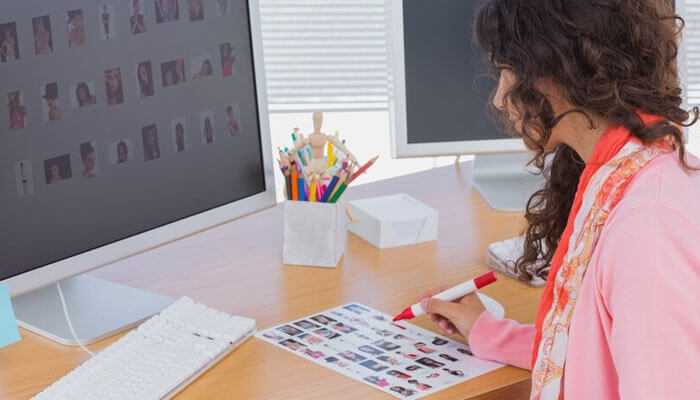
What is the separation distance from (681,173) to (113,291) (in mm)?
805

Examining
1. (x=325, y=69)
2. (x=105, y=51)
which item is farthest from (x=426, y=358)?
(x=325, y=69)

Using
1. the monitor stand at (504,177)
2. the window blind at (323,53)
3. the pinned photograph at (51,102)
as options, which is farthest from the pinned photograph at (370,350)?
the window blind at (323,53)

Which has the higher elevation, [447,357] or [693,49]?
[693,49]

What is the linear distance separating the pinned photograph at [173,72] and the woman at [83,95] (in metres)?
0.12

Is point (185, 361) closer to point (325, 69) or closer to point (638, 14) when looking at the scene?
point (638, 14)

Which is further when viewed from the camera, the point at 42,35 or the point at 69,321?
the point at 69,321

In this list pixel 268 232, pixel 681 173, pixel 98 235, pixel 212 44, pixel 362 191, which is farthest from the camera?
pixel 362 191

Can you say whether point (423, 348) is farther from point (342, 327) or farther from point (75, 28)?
point (75, 28)

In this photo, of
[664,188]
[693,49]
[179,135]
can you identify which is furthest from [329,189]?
[693,49]

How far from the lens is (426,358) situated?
1.35 meters

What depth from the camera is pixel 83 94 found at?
1.37 m

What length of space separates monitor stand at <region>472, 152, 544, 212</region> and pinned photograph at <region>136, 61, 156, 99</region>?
2.35ft

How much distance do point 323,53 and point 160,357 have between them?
209 cm

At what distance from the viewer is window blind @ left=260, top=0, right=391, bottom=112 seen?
10.7 ft
